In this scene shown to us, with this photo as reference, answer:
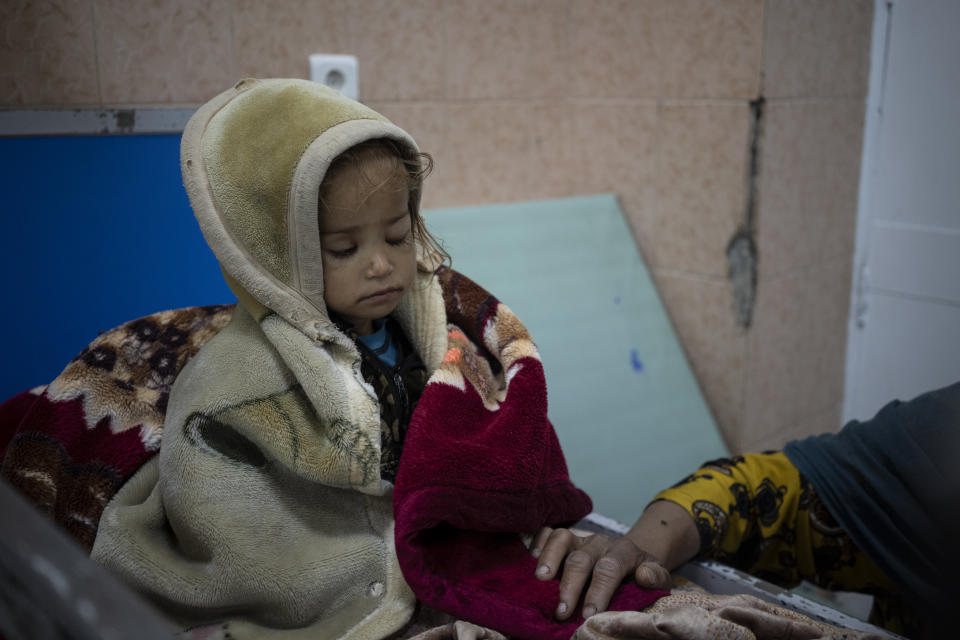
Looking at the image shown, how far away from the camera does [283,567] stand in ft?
2.65

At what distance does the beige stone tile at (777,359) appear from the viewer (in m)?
1.98

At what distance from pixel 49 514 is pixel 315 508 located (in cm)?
28

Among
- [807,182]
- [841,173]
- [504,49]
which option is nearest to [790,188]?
[807,182]

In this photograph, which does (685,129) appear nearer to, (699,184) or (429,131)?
(699,184)

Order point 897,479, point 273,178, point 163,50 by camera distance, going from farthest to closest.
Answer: point 163,50 → point 897,479 → point 273,178

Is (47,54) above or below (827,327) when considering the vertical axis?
above

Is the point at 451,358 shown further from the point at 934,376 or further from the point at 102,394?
the point at 934,376

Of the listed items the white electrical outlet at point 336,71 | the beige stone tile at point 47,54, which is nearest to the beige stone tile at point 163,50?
the beige stone tile at point 47,54

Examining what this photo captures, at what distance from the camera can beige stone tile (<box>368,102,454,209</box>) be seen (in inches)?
66.9

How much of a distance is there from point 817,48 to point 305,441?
1.65m

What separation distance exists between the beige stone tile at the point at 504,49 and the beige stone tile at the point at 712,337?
60 centimetres

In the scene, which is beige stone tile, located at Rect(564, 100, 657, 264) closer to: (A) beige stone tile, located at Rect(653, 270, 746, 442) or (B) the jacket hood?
(A) beige stone tile, located at Rect(653, 270, 746, 442)

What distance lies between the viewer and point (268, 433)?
802mm

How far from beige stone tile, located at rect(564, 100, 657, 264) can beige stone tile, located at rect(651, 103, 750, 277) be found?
0.11 ft
